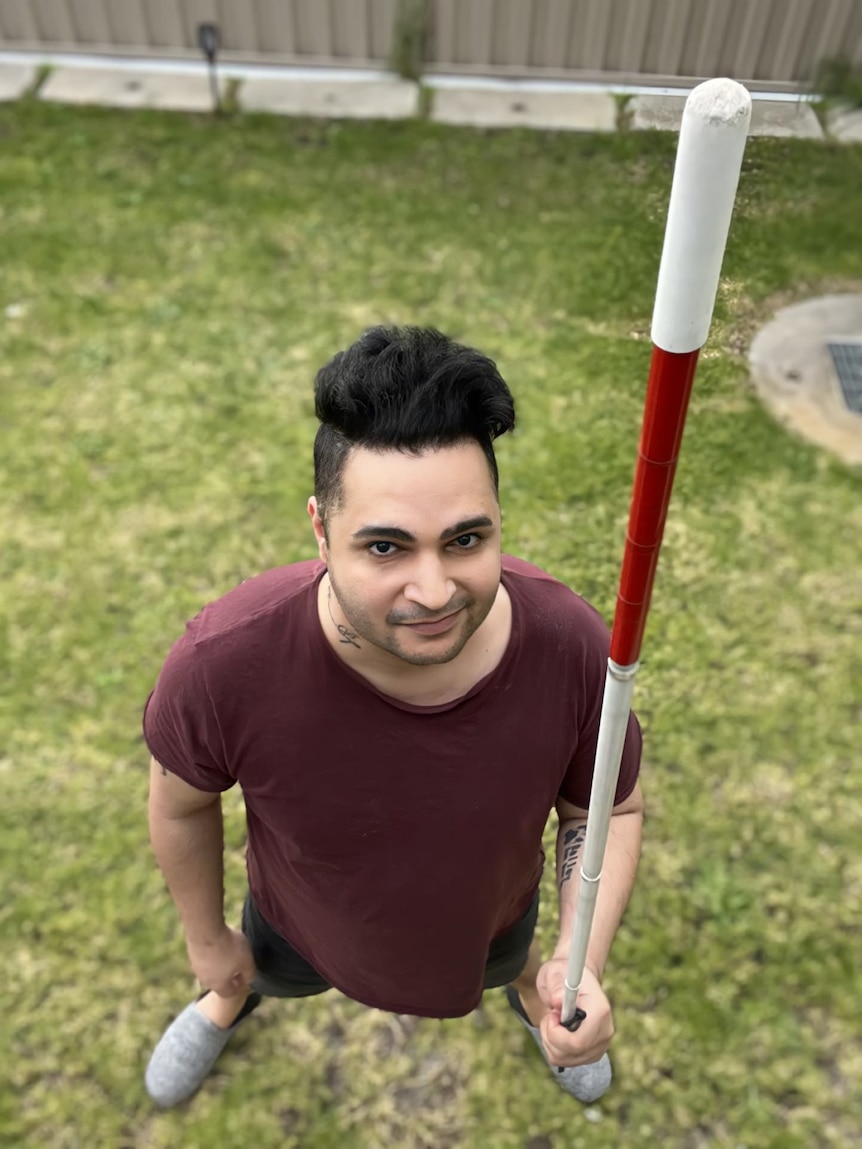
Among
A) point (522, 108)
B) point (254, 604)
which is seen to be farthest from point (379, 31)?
point (254, 604)

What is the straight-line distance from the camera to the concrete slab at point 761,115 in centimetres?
100

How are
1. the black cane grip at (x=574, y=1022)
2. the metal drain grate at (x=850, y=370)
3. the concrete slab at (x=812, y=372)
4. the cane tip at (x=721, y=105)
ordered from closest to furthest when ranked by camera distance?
the cane tip at (x=721, y=105) → the black cane grip at (x=574, y=1022) → the concrete slab at (x=812, y=372) → the metal drain grate at (x=850, y=370)

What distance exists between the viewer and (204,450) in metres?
4.46

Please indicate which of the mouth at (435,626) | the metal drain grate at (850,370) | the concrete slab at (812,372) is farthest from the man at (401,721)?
the metal drain grate at (850,370)

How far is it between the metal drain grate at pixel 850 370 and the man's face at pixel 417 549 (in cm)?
354

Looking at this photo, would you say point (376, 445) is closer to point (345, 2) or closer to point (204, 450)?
point (204, 450)

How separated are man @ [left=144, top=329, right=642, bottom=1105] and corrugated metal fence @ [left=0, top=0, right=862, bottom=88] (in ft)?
17.4

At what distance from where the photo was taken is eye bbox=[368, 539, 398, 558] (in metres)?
1.47

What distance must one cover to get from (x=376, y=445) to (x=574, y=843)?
962 millimetres

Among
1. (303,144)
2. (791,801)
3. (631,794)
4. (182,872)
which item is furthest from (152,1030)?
(303,144)

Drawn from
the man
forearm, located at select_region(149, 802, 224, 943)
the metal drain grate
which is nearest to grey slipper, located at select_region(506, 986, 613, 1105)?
the man

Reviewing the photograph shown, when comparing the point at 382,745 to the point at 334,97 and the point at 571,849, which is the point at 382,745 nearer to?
the point at 571,849

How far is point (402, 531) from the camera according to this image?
4.74 feet

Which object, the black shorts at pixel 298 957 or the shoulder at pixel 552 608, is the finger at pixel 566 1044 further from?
the shoulder at pixel 552 608
